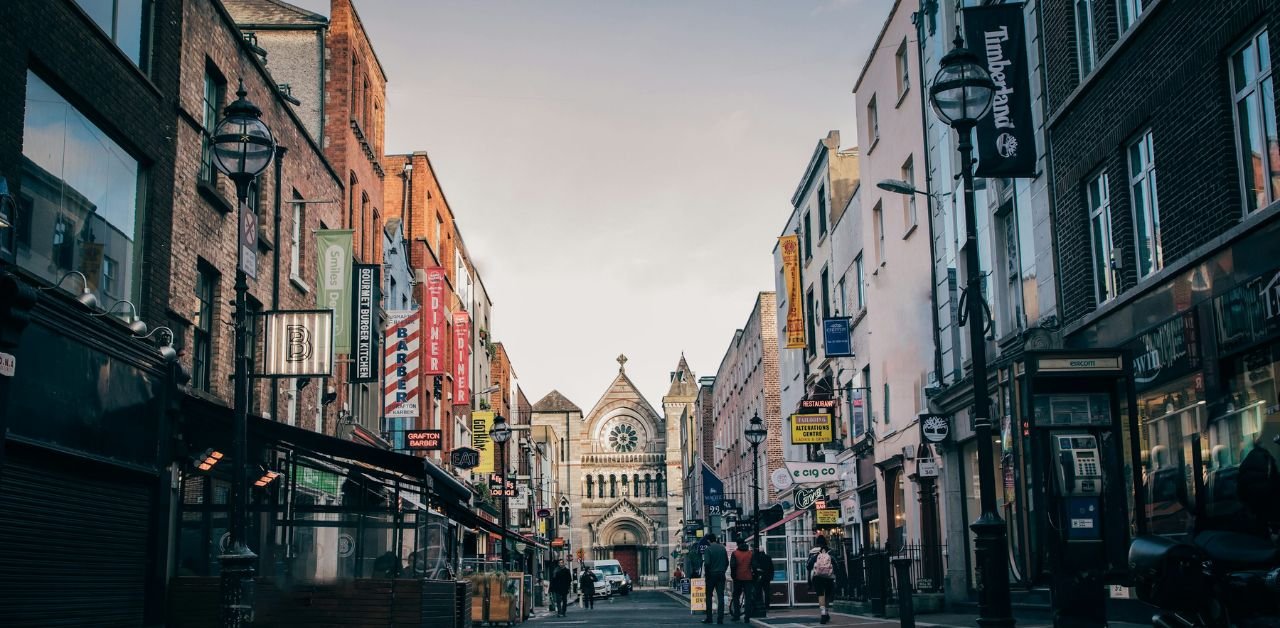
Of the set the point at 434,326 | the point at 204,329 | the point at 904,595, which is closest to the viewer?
the point at 904,595

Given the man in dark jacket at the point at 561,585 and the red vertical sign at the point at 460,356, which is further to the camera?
the red vertical sign at the point at 460,356

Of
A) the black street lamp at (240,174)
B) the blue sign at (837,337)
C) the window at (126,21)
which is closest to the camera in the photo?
the black street lamp at (240,174)

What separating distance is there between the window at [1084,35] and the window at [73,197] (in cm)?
1308

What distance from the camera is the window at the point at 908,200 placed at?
2775cm

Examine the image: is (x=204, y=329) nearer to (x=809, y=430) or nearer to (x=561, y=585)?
(x=561, y=585)

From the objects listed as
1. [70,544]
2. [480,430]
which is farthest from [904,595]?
[480,430]

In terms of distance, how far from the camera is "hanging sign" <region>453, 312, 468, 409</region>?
152ft

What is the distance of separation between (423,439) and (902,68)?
15488 millimetres

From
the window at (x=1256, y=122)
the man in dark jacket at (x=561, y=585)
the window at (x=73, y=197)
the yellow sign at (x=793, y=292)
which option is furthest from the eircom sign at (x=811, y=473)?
the window at (x=1256, y=122)

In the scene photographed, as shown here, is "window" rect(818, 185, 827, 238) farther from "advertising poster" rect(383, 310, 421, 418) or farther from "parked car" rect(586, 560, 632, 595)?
"parked car" rect(586, 560, 632, 595)

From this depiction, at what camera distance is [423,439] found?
33.0m

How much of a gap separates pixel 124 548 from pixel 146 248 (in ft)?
13.1

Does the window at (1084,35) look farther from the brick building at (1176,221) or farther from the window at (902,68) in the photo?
the window at (902,68)

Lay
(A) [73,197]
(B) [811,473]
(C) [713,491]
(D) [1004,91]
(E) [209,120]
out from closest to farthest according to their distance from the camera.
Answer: (A) [73,197] < (D) [1004,91] < (E) [209,120] < (B) [811,473] < (C) [713,491]
